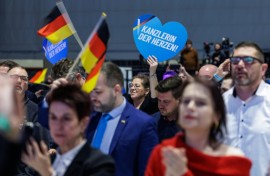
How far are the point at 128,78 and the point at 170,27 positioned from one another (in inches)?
272

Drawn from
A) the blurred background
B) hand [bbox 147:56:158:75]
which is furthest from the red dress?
the blurred background

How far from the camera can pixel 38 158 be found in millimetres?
3980

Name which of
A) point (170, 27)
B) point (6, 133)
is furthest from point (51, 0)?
point (6, 133)

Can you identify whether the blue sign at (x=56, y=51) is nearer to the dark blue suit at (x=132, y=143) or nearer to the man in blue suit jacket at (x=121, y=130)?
the man in blue suit jacket at (x=121, y=130)

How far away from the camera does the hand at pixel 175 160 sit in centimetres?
372

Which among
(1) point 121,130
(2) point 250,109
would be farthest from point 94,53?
(2) point 250,109

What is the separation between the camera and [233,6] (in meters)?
20.8

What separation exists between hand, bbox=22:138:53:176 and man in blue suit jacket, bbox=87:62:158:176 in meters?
1.00

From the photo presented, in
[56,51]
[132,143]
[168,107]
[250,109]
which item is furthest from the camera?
[56,51]

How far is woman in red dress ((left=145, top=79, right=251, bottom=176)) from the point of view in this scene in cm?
377

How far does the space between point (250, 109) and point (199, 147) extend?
1.41 metres

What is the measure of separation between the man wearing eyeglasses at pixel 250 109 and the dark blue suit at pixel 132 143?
627mm

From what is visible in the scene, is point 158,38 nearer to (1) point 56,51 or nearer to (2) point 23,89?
(1) point 56,51

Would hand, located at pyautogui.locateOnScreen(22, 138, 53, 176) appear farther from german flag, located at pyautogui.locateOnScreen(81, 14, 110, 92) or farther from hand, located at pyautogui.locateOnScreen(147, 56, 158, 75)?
hand, located at pyautogui.locateOnScreen(147, 56, 158, 75)
